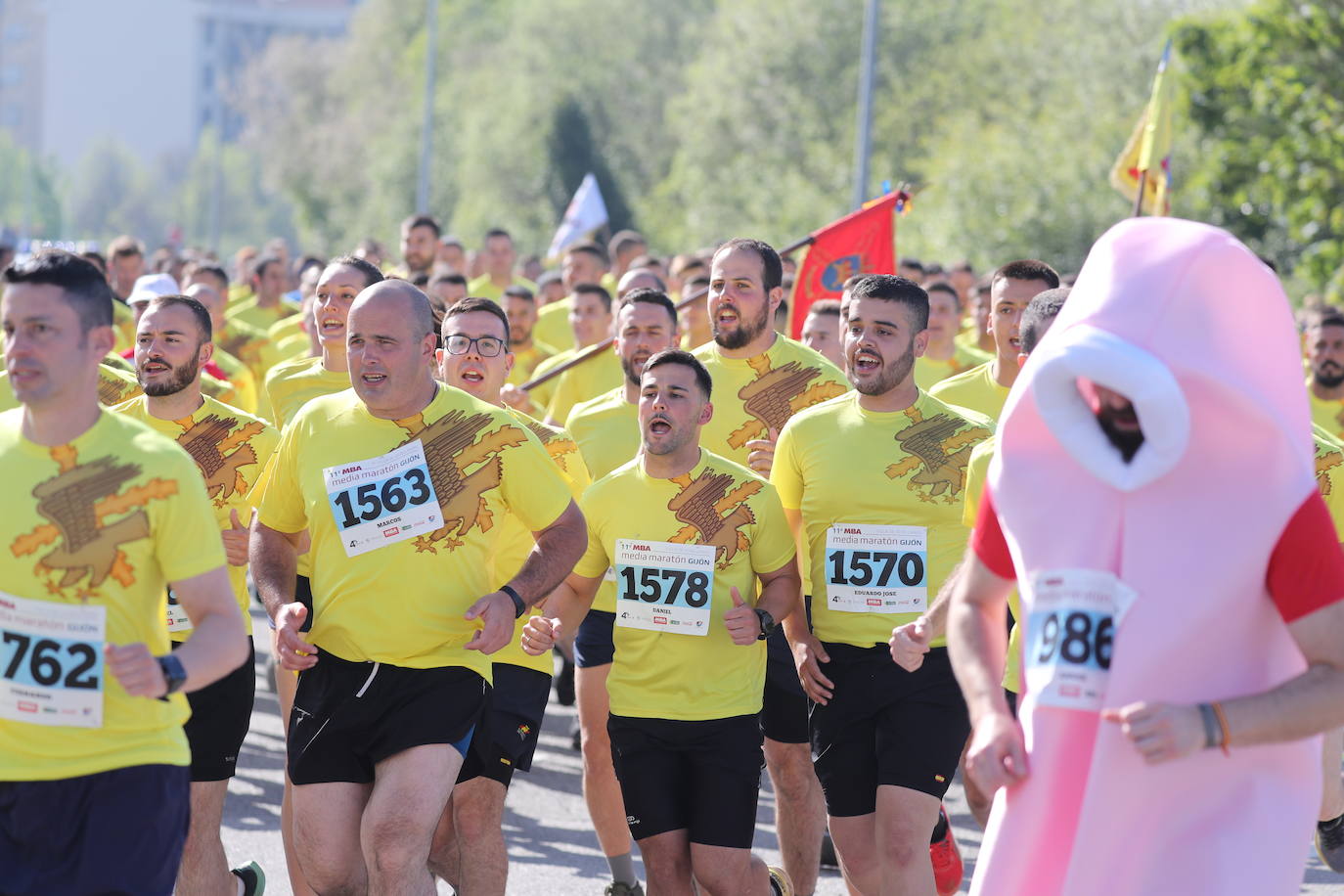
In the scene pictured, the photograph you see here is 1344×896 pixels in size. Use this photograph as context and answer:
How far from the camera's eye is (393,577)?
584 cm

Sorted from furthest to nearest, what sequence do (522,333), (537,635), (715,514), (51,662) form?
(522,333), (715,514), (537,635), (51,662)

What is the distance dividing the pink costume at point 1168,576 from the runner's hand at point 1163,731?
4.4 inches

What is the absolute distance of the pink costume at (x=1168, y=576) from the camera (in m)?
3.84

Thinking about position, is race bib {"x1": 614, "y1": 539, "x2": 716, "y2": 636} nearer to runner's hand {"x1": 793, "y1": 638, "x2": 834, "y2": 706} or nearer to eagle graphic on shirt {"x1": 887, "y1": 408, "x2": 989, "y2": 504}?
runner's hand {"x1": 793, "y1": 638, "x2": 834, "y2": 706}

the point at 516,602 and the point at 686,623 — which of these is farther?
the point at 686,623

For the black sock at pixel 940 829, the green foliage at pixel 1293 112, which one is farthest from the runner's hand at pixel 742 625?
the green foliage at pixel 1293 112

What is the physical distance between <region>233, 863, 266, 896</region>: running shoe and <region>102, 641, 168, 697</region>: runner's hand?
2.51 m

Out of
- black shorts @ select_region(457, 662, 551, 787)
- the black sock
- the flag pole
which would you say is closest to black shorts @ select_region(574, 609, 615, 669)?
black shorts @ select_region(457, 662, 551, 787)

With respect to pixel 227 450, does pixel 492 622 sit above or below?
below

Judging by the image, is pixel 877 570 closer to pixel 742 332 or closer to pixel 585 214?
pixel 742 332

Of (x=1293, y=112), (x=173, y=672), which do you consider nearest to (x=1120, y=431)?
(x=173, y=672)

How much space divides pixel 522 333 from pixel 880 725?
672 cm

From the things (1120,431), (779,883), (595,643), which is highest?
(1120,431)

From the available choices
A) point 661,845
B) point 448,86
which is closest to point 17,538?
point 661,845
